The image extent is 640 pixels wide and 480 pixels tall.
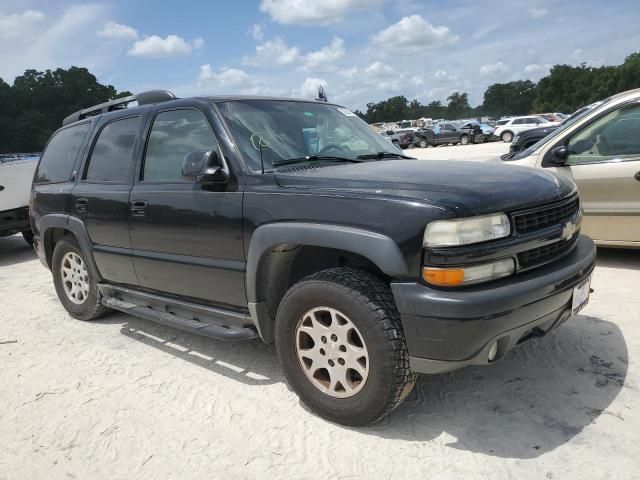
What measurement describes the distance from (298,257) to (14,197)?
7.18m

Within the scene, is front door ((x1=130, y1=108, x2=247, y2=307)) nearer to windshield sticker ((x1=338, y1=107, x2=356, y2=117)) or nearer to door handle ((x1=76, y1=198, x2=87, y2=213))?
door handle ((x1=76, y1=198, x2=87, y2=213))

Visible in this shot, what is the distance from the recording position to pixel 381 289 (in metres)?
2.66

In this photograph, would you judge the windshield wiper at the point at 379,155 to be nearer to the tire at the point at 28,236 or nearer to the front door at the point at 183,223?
the front door at the point at 183,223

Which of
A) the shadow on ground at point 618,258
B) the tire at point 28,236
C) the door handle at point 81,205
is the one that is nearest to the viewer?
the door handle at point 81,205

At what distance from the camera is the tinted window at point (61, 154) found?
15.8ft

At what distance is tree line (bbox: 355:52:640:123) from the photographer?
9238cm

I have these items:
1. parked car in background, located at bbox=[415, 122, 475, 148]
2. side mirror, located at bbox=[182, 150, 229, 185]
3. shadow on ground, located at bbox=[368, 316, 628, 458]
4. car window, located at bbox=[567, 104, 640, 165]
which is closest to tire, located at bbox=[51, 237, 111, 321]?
side mirror, located at bbox=[182, 150, 229, 185]

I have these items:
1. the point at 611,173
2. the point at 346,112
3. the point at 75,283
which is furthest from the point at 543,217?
the point at 75,283

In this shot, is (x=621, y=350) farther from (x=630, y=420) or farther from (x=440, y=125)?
(x=440, y=125)

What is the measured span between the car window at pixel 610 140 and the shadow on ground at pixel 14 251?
26.1 feet

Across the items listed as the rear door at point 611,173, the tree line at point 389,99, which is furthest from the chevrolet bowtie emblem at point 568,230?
the tree line at point 389,99

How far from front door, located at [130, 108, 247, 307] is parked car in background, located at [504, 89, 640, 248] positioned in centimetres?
382

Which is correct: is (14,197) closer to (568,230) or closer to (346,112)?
(346,112)

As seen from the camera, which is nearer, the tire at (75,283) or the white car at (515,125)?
the tire at (75,283)
